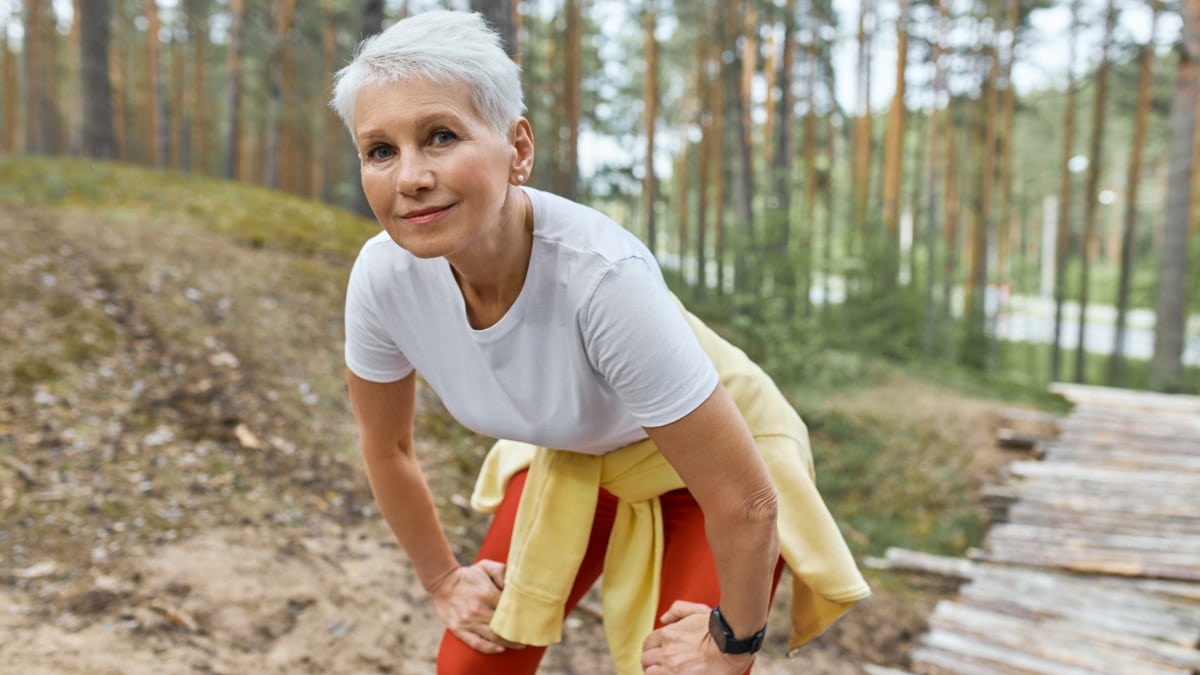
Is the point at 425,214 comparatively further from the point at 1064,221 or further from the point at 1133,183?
the point at 1064,221

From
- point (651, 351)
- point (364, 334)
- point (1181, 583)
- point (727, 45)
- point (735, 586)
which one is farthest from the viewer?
point (727, 45)

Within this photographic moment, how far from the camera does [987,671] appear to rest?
151 inches

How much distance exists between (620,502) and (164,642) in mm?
1841

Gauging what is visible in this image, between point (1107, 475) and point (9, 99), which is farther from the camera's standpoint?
point (9, 99)

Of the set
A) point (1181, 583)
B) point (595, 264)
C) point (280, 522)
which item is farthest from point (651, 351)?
point (1181, 583)

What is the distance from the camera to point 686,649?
1.56 m

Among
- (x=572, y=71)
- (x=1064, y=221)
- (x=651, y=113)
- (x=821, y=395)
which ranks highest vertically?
(x=572, y=71)

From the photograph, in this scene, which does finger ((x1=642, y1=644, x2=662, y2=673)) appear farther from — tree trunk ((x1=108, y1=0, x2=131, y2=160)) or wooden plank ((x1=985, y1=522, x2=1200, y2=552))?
tree trunk ((x1=108, y1=0, x2=131, y2=160))

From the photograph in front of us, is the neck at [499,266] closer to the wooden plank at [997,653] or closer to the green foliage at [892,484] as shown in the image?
the wooden plank at [997,653]

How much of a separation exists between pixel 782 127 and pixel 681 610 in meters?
14.5

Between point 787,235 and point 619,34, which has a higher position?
point 619,34

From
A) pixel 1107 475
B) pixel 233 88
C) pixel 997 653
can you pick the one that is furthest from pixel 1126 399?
pixel 233 88

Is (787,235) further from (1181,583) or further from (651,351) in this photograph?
(651,351)

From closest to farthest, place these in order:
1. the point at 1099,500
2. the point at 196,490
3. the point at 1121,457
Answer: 1. the point at 196,490
2. the point at 1099,500
3. the point at 1121,457
